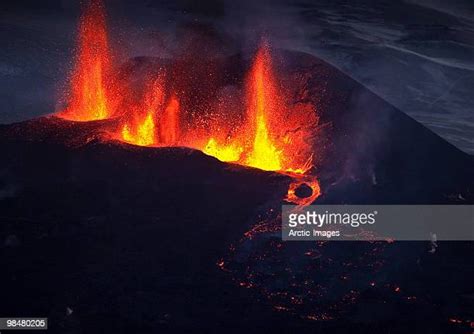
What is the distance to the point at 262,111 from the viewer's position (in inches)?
758

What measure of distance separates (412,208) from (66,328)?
404 inches

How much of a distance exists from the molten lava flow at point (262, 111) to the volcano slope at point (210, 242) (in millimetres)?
1711

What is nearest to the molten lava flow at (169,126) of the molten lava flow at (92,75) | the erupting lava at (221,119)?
the erupting lava at (221,119)

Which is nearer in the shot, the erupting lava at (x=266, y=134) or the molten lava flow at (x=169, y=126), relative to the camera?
the erupting lava at (x=266, y=134)

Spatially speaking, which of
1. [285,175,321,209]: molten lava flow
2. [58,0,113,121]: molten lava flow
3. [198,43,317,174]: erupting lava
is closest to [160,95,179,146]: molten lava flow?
[198,43,317,174]: erupting lava

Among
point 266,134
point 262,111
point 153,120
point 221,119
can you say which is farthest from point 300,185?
point 153,120

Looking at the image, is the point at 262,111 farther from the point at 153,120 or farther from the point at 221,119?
the point at 153,120

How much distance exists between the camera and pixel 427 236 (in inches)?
595

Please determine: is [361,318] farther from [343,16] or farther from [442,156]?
[343,16]

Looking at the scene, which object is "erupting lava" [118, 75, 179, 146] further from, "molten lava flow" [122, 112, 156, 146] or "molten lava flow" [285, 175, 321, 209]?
"molten lava flow" [285, 175, 321, 209]

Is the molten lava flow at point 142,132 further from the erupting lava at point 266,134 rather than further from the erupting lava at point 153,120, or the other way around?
the erupting lava at point 266,134

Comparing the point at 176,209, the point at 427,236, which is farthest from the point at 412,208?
the point at 176,209

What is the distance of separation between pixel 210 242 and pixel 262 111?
6958 millimetres

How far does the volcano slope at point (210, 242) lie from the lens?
37.6 ft
